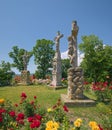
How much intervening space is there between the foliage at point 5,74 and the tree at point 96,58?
564 inches

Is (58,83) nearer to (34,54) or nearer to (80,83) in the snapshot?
(80,83)

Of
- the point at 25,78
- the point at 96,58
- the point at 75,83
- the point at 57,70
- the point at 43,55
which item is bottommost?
the point at 75,83

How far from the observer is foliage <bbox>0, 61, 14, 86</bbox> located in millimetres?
24109

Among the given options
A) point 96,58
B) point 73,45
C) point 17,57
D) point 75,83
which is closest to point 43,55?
point 17,57

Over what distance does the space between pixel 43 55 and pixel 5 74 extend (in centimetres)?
1820

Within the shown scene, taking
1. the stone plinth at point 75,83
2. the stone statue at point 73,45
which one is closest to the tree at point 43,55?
the stone statue at point 73,45

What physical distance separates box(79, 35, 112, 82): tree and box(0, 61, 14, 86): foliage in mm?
14327

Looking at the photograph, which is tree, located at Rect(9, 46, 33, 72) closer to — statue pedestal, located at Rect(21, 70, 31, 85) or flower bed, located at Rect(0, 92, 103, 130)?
statue pedestal, located at Rect(21, 70, 31, 85)

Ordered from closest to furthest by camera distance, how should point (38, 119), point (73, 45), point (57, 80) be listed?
point (38, 119) < point (73, 45) < point (57, 80)

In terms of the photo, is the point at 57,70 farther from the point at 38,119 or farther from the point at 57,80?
the point at 38,119

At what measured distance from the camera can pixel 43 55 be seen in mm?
42469

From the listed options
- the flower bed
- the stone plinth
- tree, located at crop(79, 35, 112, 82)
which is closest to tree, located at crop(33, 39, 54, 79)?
tree, located at crop(79, 35, 112, 82)

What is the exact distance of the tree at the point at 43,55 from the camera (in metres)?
41.4

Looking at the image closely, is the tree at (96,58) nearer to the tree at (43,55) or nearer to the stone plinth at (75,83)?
the tree at (43,55)
